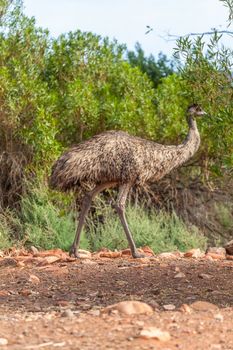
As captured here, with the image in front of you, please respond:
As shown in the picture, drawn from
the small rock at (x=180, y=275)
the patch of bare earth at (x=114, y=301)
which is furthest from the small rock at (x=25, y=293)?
the small rock at (x=180, y=275)

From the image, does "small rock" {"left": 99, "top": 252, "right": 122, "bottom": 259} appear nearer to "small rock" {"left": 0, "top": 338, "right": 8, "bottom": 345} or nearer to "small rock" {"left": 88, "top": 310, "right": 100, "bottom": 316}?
"small rock" {"left": 88, "top": 310, "right": 100, "bottom": 316}

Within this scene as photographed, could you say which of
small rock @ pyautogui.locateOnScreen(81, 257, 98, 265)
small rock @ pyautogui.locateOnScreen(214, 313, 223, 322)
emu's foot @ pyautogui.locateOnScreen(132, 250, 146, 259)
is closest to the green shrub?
emu's foot @ pyautogui.locateOnScreen(132, 250, 146, 259)

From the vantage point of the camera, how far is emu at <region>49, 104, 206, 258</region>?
1061 cm

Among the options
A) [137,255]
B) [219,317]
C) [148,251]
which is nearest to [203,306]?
[219,317]

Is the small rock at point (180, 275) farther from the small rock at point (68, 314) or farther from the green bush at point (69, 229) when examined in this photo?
the green bush at point (69, 229)

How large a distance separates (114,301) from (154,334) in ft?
7.08

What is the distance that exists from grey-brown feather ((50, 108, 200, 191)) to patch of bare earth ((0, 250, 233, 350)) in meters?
0.88

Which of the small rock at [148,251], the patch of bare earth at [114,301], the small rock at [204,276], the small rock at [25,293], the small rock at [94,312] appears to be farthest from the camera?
the small rock at [148,251]

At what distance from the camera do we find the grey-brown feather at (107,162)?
10.6 m

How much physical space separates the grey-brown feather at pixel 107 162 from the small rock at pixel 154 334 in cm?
470

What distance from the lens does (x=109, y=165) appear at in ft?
35.2

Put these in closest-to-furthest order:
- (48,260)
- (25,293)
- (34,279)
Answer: (25,293)
(34,279)
(48,260)

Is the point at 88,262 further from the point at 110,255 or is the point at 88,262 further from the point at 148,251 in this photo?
the point at 148,251

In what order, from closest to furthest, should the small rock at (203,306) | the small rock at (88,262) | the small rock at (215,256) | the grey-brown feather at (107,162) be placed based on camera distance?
the small rock at (203,306)
the small rock at (88,262)
the grey-brown feather at (107,162)
the small rock at (215,256)
